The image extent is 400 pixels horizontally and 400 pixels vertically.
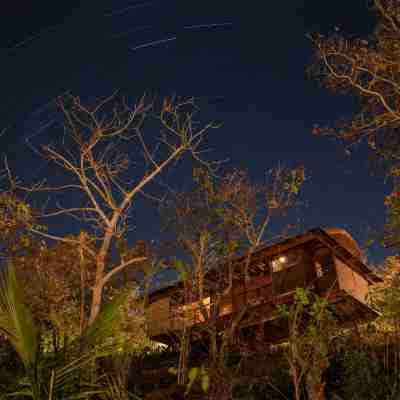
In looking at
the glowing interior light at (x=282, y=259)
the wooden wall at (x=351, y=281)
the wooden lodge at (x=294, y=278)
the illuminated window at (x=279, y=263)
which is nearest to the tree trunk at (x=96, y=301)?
the wooden lodge at (x=294, y=278)

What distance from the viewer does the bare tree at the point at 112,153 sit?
38.7ft

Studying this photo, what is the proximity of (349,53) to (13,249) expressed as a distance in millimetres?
11056

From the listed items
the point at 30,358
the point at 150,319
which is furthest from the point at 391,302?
the point at 150,319

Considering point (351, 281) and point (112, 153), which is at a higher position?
point (112, 153)

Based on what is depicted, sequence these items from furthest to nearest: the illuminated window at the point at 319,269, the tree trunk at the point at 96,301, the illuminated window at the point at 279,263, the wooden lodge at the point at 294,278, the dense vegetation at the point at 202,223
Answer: the illuminated window at the point at 279,263
the illuminated window at the point at 319,269
the wooden lodge at the point at 294,278
the tree trunk at the point at 96,301
the dense vegetation at the point at 202,223

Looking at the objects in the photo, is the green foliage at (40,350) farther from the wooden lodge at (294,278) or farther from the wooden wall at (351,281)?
the wooden wall at (351,281)

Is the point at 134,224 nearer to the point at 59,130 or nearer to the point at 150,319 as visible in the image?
the point at 59,130

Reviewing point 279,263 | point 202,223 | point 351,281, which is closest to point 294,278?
point 279,263

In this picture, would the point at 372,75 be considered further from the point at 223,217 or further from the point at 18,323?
the point at 18,323

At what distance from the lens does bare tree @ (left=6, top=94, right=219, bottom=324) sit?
11.8 meters

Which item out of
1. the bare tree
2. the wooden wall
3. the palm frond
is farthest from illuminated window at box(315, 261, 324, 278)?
the palm frond

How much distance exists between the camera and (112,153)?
12.1 meters

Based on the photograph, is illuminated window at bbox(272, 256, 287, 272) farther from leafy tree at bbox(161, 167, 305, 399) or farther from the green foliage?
the green foliage

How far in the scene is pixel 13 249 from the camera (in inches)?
545
